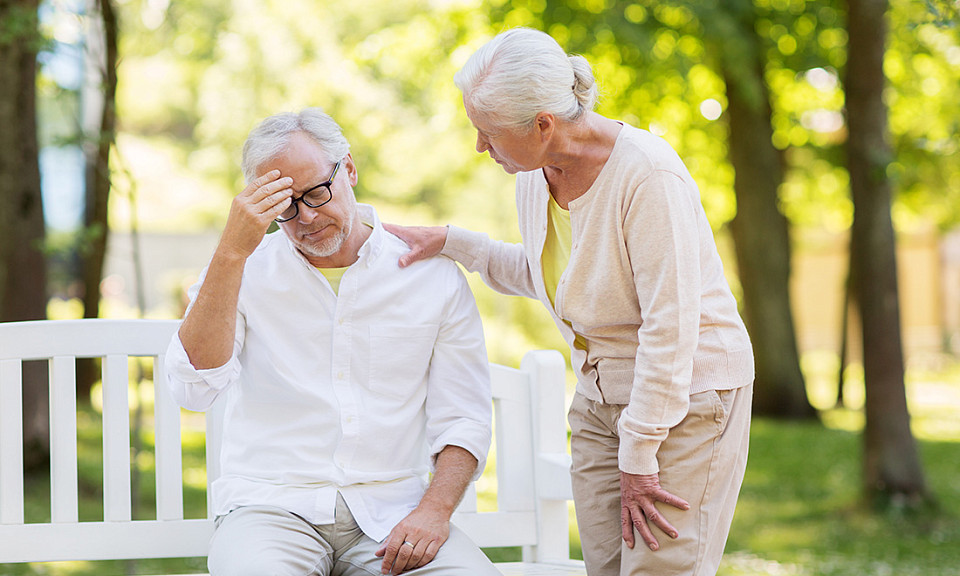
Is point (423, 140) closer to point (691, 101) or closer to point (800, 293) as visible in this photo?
point (691, 101)

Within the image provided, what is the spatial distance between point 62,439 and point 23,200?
2398mm

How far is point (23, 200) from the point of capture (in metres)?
4.80

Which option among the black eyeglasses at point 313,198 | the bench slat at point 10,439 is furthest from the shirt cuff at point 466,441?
the bench slat at point 10,439

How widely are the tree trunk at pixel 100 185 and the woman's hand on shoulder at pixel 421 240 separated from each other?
7.47 ft

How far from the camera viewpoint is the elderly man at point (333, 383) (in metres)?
Result: 2.43

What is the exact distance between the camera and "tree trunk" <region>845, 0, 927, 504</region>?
20.9 ft

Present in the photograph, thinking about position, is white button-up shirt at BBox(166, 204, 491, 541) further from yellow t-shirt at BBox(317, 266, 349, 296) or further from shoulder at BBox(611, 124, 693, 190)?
shoulder at BBox(611, 124, 693, 190)

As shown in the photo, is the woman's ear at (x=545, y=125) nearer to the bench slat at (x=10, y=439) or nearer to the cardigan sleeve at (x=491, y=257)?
the cardigan sleeve at (x=491, y=257)

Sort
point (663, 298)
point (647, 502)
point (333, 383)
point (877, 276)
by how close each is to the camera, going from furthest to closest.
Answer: point (877, 276), point (333, 383), point (647, 502), point (663, 298)

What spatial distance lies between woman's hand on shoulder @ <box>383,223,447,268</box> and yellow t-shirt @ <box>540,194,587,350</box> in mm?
405

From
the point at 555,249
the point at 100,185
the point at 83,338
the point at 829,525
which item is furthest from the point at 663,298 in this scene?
the point at 100,185

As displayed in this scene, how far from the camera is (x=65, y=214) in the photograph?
14555mm

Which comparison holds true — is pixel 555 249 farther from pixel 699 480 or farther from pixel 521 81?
pixel 699 480

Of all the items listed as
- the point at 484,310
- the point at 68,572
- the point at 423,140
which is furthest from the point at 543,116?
the point at 423,140
